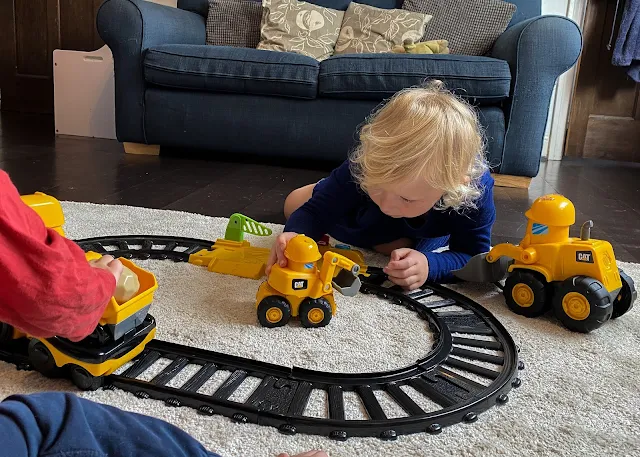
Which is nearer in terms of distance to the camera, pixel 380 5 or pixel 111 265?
pixel 111 265

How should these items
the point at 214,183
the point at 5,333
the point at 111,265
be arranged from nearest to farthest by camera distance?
the point at 111,265 < the point at 5,333 < the point at 214,183

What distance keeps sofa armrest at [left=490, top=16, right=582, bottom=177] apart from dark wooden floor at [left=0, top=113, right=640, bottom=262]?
15 centimetres

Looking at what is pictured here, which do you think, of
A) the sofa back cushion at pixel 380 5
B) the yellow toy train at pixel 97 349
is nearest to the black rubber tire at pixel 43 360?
the yellow toy train at pixel 97 349

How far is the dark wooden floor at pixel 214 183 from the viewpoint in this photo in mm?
1896

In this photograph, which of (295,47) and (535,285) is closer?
(535,285)

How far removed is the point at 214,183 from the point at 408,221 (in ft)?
3.49

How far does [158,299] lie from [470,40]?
2.15m

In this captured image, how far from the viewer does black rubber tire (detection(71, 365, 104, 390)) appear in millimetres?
820

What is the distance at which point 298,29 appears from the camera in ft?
9.48

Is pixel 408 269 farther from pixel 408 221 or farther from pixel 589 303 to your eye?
pixel 589 303

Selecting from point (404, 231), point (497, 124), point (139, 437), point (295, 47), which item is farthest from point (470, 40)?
point (139, 437)

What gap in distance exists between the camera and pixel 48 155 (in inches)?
104

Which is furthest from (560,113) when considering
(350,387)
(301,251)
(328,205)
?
(350,387)

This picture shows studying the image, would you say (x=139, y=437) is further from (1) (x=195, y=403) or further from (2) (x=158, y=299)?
(2) (x=158, y=299)
